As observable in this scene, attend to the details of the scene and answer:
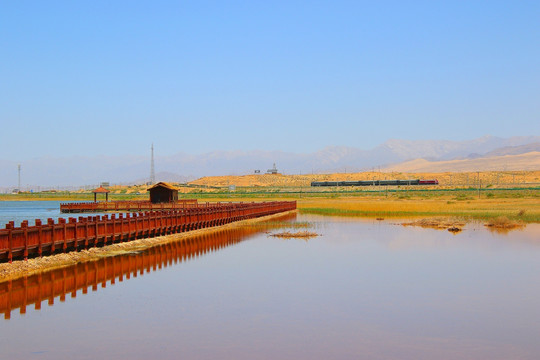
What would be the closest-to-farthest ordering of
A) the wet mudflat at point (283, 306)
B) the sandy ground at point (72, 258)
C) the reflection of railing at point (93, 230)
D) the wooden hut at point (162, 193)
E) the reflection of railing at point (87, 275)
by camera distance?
the wet mudflat at point (283, 306) → the reflection of railing at point (87, 275) → the sandy ground at point (72, 258) → the reflection of railing at point (93, 230) → the wooden hut at point (162, 193)

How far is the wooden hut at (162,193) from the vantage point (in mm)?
79312

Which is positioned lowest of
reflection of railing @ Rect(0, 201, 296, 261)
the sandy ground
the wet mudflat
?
the wet mudflat

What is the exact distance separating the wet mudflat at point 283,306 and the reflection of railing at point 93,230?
1674 mm

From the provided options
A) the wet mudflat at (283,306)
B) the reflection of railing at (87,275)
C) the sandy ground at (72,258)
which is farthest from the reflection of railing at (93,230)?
the wet mudflat at (283,306)

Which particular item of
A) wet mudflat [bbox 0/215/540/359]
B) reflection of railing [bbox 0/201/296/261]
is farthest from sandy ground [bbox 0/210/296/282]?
wet mudflat [bbox 0/215/540/359]

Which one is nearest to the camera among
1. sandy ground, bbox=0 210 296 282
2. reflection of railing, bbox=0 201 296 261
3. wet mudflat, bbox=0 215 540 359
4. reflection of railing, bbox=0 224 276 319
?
wet mudflat, bbox=0 215 540 359

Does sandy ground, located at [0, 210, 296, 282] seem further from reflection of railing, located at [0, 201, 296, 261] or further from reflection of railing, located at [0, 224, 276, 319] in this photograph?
reflection of railing, located at [0, 224, 276, 319]

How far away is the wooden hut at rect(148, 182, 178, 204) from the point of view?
79312 millimetres

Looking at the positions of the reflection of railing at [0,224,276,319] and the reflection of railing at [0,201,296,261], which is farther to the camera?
the reflection of railing at [0,201,296,261]

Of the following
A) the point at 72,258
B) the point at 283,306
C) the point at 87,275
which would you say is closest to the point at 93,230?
the point at 72,258

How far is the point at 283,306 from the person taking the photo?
722 inches

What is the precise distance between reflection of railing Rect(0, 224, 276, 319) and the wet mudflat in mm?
67

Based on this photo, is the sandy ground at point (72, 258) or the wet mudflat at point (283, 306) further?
the sandy ground at point (72, 258)

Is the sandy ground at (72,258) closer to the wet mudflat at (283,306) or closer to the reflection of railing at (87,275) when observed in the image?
the reflection of railing at (87,275)
